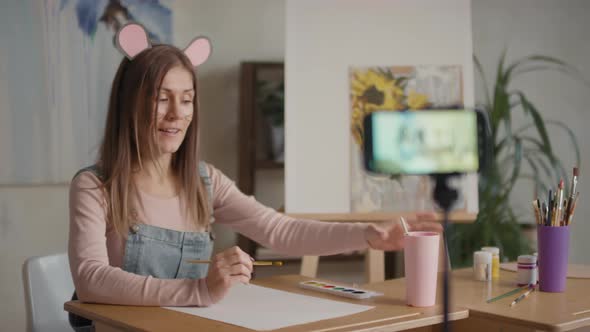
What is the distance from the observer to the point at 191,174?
6.24 feet

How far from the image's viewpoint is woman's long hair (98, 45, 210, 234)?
176 centimetres

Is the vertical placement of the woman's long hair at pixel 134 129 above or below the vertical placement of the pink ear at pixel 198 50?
below

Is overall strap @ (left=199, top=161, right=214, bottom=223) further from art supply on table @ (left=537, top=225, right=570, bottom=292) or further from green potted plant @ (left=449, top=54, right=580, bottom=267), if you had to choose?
green potted plant @ (left=449, top=54, right=580, bottom=267)

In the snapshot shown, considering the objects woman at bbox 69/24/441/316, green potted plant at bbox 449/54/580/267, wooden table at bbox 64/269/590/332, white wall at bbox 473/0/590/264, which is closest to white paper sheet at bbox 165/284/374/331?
wooden table at bbox 64/269/590/332

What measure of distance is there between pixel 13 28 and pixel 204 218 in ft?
5.37

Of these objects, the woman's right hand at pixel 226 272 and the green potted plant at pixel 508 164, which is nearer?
the woman's right hand at pixel 226 272

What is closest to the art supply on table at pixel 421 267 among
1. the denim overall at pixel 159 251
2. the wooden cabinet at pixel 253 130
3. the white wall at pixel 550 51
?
the denim overall at pixel 159 251

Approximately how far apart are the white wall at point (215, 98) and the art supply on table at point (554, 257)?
1927mm

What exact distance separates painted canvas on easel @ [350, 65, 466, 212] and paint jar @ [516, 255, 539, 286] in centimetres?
103

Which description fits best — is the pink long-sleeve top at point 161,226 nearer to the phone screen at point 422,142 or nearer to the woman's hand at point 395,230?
the woman's hand at point 395,230

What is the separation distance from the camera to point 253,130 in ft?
11.1

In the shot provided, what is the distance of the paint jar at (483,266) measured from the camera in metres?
1.84

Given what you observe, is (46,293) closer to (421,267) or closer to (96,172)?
(96,172)

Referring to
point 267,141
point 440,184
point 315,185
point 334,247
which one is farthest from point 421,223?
point 267,141
